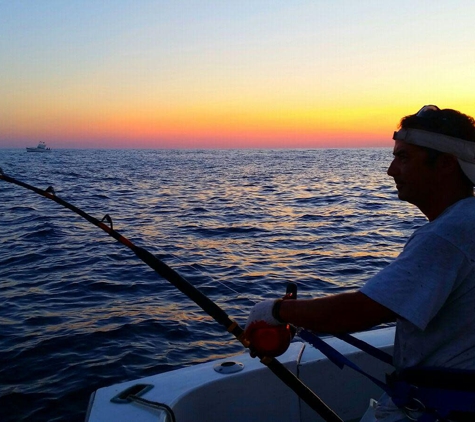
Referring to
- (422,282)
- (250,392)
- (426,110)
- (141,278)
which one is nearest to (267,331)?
(422,282)

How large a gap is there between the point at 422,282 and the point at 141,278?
813 centimetres

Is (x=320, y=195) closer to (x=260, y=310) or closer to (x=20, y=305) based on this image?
(x=20, y=305)

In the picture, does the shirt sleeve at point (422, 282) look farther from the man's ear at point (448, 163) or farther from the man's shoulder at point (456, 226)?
the man's ear at point (448, 163)

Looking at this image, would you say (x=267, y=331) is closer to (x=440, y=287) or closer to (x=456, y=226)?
(x=440, y=287)

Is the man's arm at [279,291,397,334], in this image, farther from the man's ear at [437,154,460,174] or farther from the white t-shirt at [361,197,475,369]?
the man's ear at [437,154,460,174]

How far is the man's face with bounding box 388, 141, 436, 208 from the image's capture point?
6.55 ft

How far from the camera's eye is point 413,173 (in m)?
2.02

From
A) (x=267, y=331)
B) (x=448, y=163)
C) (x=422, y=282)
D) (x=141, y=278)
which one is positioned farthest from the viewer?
(x=141, y=278)

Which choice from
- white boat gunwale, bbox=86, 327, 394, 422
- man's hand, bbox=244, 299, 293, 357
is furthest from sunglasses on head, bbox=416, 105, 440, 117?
white boat gunwale, bbox=86, 327, 394, 422

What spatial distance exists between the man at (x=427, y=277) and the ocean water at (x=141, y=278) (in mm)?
3998

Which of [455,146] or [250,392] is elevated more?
[455,146]

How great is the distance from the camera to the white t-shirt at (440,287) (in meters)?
1.72

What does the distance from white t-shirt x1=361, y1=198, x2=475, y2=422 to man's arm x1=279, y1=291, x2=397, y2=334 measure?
1.6 inches

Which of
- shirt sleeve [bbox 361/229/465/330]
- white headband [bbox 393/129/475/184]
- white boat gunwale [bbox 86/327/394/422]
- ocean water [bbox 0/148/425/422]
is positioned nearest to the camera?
shirt sleeve [bbox 361/229/465/330]
